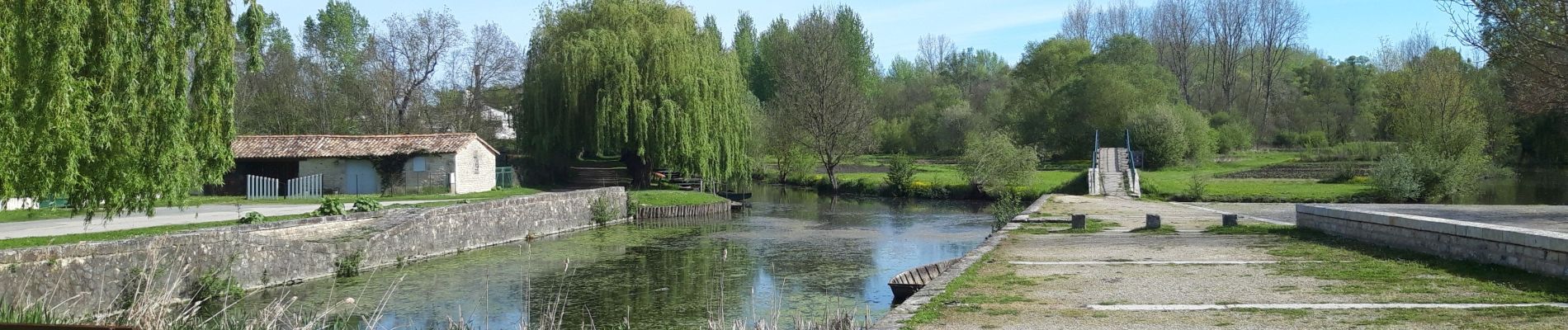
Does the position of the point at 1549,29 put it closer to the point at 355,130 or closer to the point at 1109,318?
the point at 1109,318

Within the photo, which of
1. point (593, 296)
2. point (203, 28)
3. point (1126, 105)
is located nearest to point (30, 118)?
point (203, 28)

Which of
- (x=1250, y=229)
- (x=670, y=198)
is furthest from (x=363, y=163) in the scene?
(x=1250, y=229)

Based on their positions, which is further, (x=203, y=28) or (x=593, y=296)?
(x=593, y=296)

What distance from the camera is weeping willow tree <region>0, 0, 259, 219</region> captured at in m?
11.4

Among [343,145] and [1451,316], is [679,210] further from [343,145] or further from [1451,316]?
[1451,316]

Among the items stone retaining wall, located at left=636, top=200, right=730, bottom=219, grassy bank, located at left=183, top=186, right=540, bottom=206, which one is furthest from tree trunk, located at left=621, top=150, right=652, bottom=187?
stone retaining wall, located at left=636, top=200, right=730, bottom=219

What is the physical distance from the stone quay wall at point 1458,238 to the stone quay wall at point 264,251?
1247cm

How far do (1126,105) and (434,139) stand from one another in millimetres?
36042

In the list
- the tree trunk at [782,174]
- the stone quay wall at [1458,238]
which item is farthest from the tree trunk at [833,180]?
the stone quay wall at [1458,238]

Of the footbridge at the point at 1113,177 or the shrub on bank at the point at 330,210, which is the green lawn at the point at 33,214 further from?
the footbridge at the point at 1113,177

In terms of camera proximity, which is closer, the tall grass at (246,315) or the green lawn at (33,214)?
the tall grass at (246,315)

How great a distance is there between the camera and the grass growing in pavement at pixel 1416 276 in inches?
380

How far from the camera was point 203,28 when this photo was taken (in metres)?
13.8

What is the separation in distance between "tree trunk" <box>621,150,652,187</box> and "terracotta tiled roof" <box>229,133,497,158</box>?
6065 millimetres
